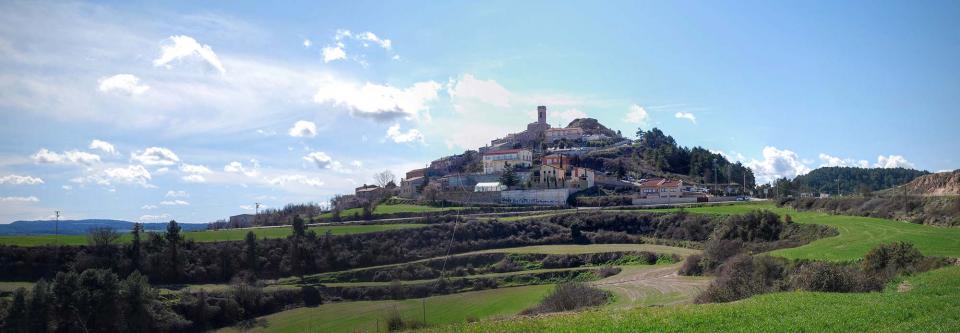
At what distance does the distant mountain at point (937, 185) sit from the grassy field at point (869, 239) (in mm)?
9451

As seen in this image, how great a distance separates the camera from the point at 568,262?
4625 cm

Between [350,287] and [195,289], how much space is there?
950cm

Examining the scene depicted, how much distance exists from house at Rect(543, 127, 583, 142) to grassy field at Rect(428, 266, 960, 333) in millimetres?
122736

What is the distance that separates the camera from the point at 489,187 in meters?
86.1

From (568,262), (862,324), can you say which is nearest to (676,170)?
(568,262)

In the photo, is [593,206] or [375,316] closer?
[375,316]

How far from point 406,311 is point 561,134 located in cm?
10997

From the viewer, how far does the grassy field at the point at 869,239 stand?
2412 centimetres

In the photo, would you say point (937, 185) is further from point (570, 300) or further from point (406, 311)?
point (406, 311)

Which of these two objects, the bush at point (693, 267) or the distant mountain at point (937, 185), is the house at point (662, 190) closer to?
the distant mountain at point (937, 185)

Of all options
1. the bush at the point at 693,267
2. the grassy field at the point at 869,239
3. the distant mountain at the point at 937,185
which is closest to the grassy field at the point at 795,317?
the grassy field at the point at 869,239

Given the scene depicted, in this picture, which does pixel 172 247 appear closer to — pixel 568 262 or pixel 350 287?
pixel 350 287

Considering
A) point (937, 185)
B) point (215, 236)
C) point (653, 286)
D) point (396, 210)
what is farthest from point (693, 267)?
point (396, 210)

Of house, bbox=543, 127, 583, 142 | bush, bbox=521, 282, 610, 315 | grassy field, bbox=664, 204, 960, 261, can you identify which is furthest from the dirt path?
house, bbox=543, 127, 583, 142
